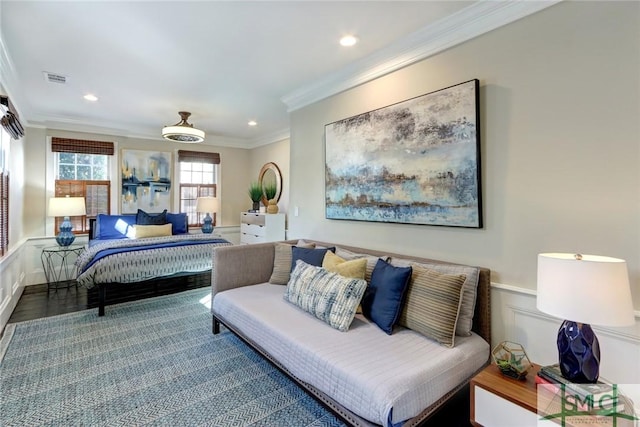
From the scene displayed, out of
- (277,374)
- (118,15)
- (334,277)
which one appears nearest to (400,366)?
(334,277)

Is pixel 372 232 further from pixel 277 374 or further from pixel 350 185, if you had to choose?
pixel 277 374

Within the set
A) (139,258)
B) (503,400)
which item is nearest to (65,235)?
(139,258)

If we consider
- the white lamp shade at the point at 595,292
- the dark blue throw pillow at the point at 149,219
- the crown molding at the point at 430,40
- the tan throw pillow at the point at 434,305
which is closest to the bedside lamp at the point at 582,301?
the white lamp shade at the point at 595,292

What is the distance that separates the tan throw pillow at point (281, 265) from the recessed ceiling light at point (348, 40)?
193 centimetres

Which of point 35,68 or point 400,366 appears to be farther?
point 35,68

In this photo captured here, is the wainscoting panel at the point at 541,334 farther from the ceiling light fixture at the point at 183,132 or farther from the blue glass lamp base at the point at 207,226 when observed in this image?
the blue glass lamp base at the point at 207,226

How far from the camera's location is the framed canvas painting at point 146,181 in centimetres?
553

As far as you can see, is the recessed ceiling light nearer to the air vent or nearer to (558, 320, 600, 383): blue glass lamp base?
(558, 320, 600, 383): blue glass lamp base

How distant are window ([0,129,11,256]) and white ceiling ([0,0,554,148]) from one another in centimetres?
56

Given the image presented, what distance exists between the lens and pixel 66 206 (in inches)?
182

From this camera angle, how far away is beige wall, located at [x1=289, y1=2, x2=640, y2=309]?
1.60m

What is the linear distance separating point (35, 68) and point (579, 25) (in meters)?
4.44

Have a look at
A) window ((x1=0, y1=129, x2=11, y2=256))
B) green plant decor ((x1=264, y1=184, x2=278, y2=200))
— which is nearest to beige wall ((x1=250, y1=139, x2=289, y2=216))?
green plant decor ((x1=264, y1=184, x2=278, y2=200))

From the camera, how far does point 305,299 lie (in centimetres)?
237
